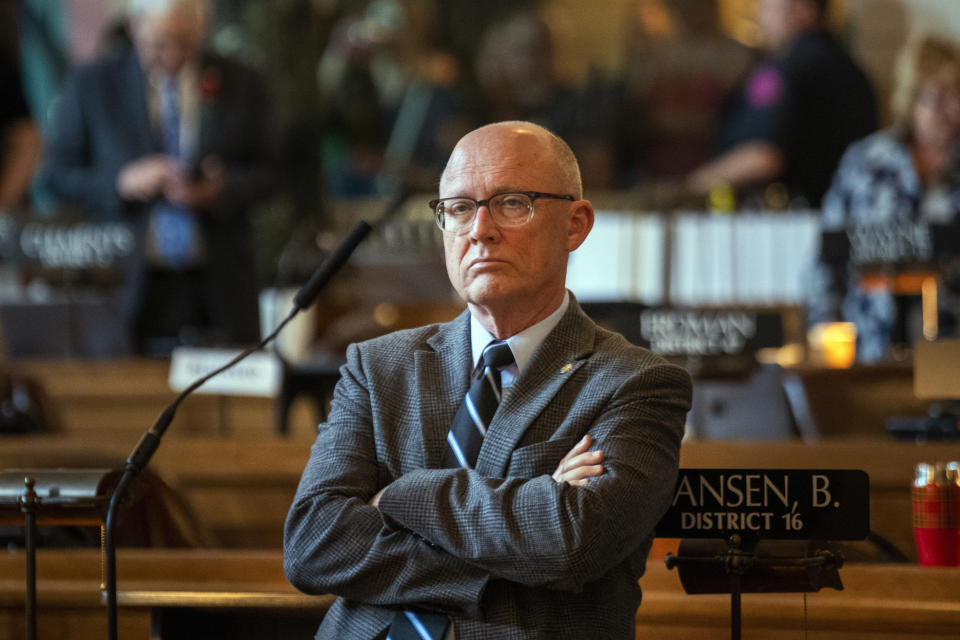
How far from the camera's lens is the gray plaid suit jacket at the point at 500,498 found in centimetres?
177

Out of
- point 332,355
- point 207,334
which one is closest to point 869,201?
point 332,355

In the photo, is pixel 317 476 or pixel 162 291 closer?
pixel 317 476

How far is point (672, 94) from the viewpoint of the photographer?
7.95 metres

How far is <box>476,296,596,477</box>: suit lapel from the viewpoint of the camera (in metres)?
1.90

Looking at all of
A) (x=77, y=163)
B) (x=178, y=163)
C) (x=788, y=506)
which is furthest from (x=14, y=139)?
(x=788, y=506)

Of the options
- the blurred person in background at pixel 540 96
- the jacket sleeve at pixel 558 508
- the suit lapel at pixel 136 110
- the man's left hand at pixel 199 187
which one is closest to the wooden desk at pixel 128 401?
the man's left hand at pixel 199 187

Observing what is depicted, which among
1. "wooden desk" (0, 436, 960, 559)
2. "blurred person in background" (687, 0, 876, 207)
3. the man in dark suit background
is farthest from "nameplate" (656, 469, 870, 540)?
"blurred person in background" (687, 0, 876, 207)

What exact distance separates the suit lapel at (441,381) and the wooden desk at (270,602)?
46 cm

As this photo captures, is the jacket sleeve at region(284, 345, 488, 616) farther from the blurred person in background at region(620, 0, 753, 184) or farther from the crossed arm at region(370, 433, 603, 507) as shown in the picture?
the blurred person in background at region(620, 0, 753, 184)

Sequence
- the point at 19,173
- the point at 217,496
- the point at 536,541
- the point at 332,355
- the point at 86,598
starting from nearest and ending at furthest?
the point at 536,541 → the point at 86,598 → the point at 217,496 → the point at 332,355 → the point at 19,173

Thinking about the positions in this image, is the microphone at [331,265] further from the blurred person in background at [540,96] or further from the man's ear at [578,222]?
the blurred person in background at [540,96]

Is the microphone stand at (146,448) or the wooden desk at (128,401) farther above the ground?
the microphone stand at (146,448)

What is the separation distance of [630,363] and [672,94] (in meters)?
6.27

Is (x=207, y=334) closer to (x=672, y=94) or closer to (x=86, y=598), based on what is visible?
(x=86, y=598)
